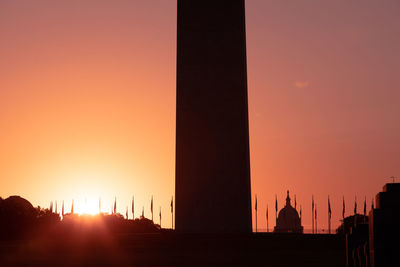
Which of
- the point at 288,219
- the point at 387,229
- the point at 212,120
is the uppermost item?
the point at 212,120

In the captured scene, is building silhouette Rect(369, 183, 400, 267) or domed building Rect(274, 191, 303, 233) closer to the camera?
building silhouette Rect(369, 183, 400, 267)

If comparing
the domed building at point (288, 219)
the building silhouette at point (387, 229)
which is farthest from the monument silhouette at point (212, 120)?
the domed building at point (288, 219)

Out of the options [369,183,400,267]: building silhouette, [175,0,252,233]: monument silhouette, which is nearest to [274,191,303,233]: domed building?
[175,0,252,233]: monument silhouette

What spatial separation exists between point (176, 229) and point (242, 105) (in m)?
10.5

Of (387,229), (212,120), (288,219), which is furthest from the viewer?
(288,219)

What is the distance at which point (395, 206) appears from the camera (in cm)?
766

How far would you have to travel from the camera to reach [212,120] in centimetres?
5319

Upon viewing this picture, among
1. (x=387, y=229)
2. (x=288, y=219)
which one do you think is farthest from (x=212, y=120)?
(x=288, y=219)

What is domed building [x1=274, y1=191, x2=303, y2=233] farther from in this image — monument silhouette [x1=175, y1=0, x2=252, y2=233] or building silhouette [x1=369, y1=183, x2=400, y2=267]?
building silhouette [x1=369, y1=183, x2=400, y2=267]

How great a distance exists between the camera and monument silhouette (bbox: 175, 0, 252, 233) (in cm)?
5256

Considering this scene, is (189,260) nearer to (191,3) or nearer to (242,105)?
(242,105)

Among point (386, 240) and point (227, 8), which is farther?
point (227, 8)

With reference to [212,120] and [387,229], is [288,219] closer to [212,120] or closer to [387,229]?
[212,120]

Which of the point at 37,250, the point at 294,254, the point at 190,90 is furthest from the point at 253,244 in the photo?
the point at 190,90
